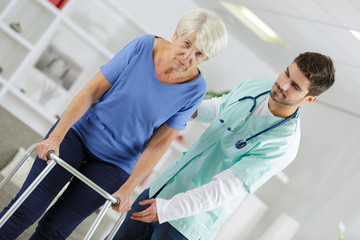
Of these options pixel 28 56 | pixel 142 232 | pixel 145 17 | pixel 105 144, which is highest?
pixel 145 17

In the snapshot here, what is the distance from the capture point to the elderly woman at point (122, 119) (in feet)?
5.04

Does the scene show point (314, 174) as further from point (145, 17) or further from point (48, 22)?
point (48, 22)

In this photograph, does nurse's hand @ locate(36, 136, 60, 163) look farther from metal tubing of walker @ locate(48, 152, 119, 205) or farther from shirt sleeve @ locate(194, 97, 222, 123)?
shirt sleeve @ locate(194, 97, 222, 123)

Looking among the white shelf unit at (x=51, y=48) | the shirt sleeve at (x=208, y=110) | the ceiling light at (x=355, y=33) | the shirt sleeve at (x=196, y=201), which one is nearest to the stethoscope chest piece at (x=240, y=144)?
the shirt sleeve at (x=196, y=201)

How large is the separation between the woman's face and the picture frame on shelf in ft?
9.19

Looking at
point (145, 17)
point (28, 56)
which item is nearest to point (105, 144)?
point (28, 56)

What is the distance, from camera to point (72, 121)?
1547mm

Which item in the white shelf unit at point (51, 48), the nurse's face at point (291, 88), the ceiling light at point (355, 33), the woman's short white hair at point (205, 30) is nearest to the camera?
the woman's short white hair at point (205, 30)

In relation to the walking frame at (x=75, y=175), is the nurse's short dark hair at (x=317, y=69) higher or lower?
higher

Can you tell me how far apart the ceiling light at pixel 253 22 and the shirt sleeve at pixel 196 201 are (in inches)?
87.5

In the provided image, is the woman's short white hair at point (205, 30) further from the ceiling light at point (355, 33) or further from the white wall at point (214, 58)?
the white wall at point (214, 58)

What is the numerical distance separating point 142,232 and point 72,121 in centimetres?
56

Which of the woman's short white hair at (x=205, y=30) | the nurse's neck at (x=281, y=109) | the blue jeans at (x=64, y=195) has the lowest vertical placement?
the blue jeans at (x=64, y=195)

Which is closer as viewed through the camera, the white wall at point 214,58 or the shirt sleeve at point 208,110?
the shirt sleeve at point 208,110
